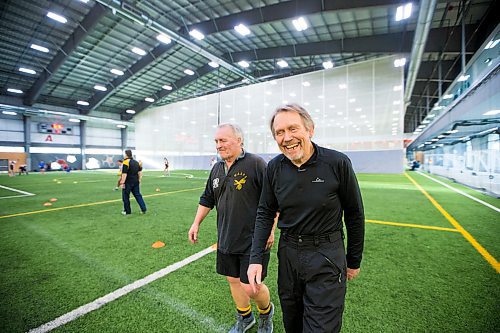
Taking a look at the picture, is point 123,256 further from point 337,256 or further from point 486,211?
point 486,211

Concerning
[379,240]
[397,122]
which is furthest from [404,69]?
[379,240]

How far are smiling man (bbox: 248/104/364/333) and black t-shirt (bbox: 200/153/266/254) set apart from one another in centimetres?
48

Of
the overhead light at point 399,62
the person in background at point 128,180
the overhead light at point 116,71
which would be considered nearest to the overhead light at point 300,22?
the overhead light at point 399,62

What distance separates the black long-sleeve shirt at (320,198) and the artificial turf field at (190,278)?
1387 millimetres

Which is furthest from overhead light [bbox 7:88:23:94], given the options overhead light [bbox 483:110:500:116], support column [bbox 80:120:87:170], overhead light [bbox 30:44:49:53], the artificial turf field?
overhead light [bbox 483:110:500:116]

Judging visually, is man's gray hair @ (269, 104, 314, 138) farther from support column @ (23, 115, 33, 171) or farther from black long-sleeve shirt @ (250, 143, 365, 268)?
support column @ (23, 115, 33, 171)

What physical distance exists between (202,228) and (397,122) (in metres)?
22.9

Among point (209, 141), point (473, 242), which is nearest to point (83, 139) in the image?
point (209, 141)

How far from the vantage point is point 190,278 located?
3271 millimetres

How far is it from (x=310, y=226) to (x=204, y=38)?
908 inches

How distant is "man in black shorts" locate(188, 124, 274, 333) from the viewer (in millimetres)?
2148

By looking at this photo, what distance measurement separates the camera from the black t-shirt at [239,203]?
2.15 metres

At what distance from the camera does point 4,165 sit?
103 feet

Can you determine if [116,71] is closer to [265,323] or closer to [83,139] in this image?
[83,139]
